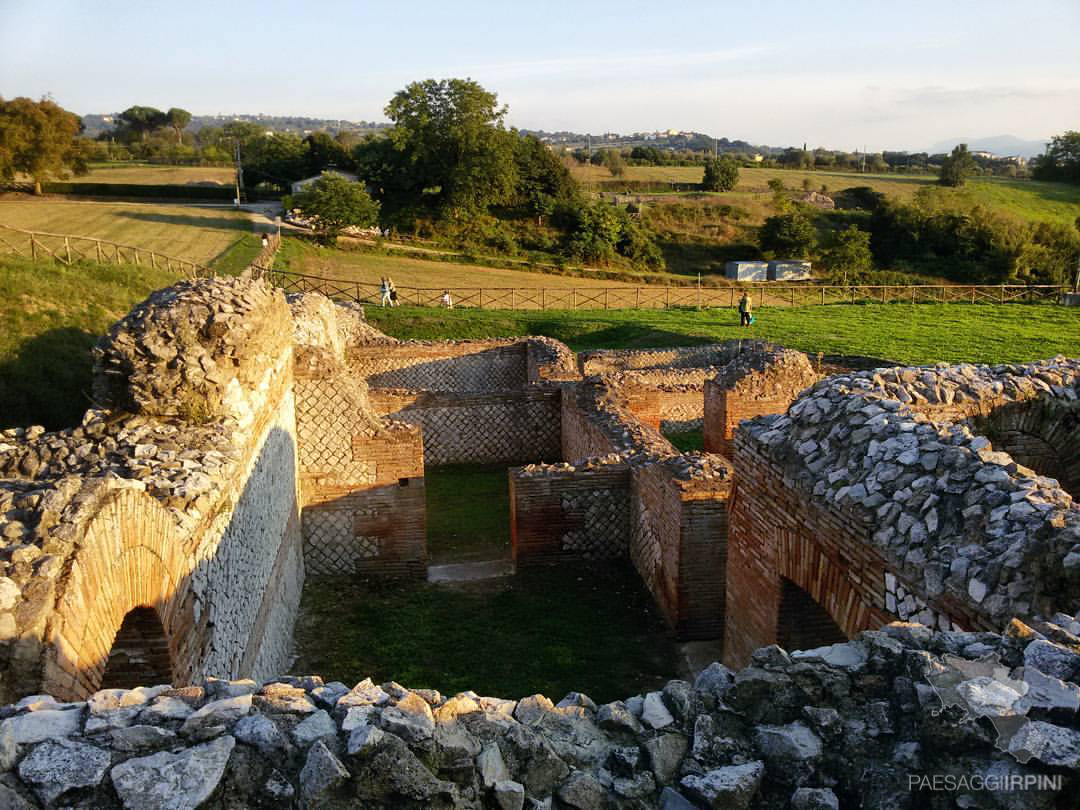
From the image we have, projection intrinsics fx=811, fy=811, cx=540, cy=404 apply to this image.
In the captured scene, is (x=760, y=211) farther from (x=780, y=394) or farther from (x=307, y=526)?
(x=307, y=526)

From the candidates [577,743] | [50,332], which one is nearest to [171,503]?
[577,743]

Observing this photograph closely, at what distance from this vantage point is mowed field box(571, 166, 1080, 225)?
5109cm

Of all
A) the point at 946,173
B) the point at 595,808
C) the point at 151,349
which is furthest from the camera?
the point at 946,173

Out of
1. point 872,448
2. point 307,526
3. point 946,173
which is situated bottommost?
point 307,526

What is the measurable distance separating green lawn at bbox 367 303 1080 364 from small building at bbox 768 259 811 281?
17.5 m

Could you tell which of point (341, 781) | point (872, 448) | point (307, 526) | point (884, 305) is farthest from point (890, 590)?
point (884, 305)

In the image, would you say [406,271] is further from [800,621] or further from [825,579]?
[825,579]

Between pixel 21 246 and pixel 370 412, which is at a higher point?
pixel 21 246

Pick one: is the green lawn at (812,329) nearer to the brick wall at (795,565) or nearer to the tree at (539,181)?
the brick wall at (795,565)

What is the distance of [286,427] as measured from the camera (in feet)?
22.9

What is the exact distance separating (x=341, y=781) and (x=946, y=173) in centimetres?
6715

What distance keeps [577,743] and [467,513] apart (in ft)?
23.9

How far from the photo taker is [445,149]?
4166cm

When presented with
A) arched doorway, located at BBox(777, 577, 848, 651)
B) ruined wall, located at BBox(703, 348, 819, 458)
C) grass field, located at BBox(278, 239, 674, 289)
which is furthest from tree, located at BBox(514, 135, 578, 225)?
arched doorway, located at BBox(777, 577, 848, 651)
